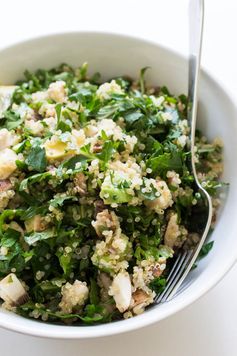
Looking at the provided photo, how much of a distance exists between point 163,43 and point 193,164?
50 cm

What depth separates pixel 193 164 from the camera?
1553 mm

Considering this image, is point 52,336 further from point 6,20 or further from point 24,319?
point 6,20

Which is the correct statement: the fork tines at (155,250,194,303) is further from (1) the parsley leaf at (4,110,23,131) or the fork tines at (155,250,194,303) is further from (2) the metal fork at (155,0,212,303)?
(1) the parsley leaf at (4,110,23,131)

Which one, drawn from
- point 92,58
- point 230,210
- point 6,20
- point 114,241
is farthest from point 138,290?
point 6,20

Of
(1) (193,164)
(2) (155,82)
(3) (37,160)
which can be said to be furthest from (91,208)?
(2) (155,82)

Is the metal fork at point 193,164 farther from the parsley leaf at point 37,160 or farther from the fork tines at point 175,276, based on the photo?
the parsley leaf at point 37,160

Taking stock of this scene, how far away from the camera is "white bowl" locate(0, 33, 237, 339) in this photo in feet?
4.21

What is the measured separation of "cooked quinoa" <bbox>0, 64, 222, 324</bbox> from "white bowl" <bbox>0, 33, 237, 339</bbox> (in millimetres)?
79

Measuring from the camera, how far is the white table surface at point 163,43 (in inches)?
59.7

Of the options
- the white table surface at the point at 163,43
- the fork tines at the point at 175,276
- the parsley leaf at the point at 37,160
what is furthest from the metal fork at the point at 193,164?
the parsley leaf at the point at 37,160

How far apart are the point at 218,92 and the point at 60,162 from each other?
569 millimetres

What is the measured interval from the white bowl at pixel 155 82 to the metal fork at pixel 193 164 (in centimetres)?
4

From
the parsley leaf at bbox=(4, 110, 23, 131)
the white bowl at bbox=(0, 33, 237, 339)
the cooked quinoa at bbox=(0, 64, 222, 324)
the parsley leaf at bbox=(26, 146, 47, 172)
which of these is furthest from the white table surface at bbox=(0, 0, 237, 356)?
the parsley leaf at bbox=(26, 146, 47, 172)

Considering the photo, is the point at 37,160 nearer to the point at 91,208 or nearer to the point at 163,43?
the point at 91,208
